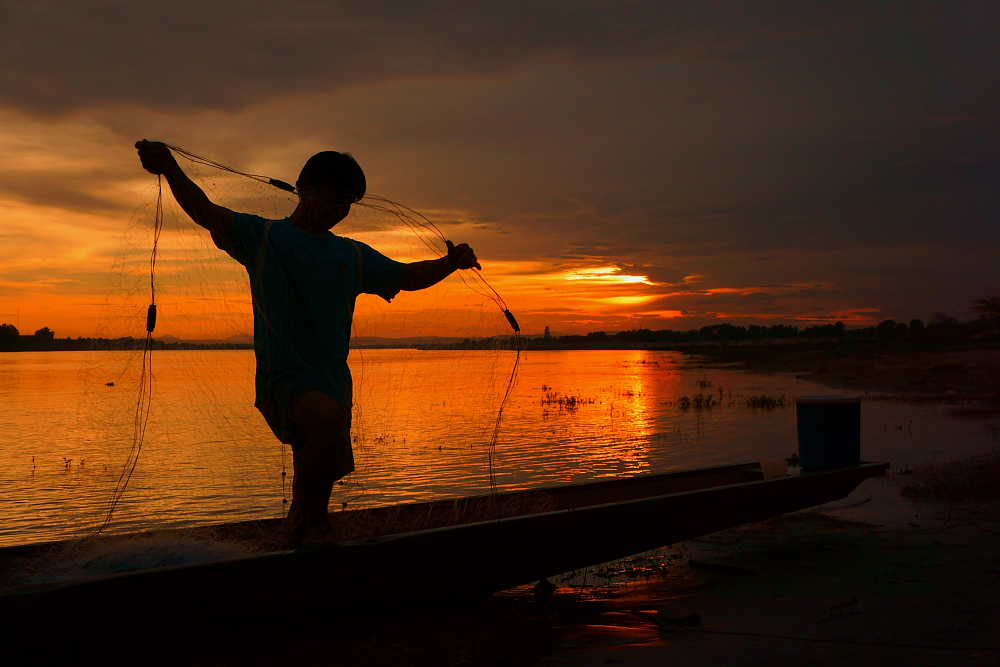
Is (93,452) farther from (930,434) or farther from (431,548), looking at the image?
(930,434)

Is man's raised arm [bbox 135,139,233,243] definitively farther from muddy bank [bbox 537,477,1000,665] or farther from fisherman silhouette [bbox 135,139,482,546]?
muddy bank [bbox 537,477,1000,665]

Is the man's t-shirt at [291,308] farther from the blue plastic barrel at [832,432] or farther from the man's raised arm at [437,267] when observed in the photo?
the blue plastic barrel at [832,432]

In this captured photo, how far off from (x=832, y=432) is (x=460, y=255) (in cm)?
418

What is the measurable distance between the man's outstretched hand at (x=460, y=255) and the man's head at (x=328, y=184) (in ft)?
2.54

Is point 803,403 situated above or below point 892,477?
above

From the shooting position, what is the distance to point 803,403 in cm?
678

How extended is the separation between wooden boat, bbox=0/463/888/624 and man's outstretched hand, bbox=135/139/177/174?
5.60 feet

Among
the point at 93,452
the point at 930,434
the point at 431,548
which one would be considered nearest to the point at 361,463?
the point at 93,452

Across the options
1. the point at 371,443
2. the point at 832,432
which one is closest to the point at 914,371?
the point at 371,443

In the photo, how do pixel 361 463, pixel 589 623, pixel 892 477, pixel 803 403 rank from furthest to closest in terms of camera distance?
1. pixel 361 463
2. pixel 892 477
3. pixel 803 403
4. pixel 589 623

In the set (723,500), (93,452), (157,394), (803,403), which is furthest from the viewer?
(157,394)

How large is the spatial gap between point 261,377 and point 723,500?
142 inches

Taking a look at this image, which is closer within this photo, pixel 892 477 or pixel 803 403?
pixel 803 403

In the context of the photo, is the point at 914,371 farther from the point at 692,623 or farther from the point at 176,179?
the point at 176,179
